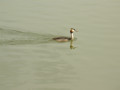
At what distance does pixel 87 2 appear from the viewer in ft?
56.1

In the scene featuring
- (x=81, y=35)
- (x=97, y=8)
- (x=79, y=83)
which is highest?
(x=97, y=8)

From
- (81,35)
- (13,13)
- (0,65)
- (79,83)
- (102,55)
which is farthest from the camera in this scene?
(13,13)

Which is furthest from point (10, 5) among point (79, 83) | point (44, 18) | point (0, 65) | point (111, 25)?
point (79, 83)

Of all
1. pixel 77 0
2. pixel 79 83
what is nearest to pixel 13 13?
pixel 77 0

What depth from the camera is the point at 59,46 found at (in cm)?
1294

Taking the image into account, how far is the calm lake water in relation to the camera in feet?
34.1

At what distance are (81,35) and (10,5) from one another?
4.49 m

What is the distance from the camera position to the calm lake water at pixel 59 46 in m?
10.4

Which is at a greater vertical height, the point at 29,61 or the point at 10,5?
the point at 10,5

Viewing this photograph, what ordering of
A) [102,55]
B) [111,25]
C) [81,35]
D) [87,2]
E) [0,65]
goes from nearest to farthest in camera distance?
1. [0,65]
2. [102,55]
3. [81,35]
4. [111,25]
5. [87,2]

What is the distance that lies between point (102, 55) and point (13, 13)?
5232 mm

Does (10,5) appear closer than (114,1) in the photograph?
Yes

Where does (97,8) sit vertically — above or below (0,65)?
above

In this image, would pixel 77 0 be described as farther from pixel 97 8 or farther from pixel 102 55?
pixel 102 55
